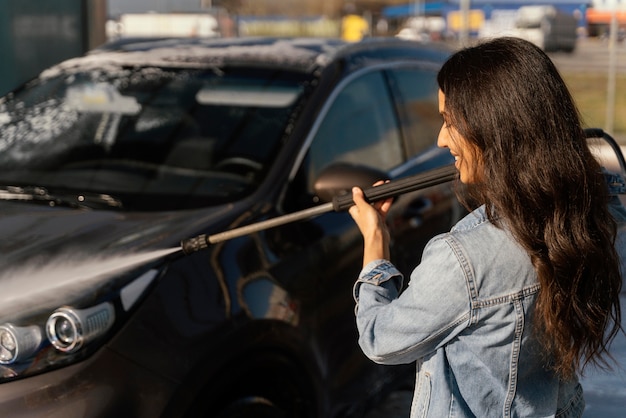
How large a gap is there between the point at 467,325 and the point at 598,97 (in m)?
17.7

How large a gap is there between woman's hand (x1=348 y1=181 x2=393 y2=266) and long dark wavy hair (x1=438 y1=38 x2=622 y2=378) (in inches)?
10.3

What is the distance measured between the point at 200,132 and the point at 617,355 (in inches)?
76.8

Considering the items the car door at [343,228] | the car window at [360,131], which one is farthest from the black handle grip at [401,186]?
the car window at [360,131]

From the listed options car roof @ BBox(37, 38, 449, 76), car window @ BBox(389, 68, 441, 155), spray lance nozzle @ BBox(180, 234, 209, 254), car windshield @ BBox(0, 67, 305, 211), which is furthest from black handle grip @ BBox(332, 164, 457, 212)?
car window @ BBox(389, 68, 441, 155)

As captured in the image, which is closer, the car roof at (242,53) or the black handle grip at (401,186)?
the black handle grip at (401,186)

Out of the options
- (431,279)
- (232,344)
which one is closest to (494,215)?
(431,279)

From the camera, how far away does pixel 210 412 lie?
115 inches

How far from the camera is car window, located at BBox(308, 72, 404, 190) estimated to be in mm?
3904

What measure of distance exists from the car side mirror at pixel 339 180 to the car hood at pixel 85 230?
1.15 feet

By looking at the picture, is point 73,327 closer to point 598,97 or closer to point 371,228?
point 371,228

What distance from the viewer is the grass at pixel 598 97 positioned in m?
15.1

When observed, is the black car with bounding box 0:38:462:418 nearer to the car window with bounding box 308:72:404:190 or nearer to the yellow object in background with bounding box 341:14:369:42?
the car window with bounding box 308:72:404:190

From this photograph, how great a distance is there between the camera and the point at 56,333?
2.66m

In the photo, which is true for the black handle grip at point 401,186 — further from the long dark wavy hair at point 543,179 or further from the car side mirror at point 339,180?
the car side mirror at point 339,180
